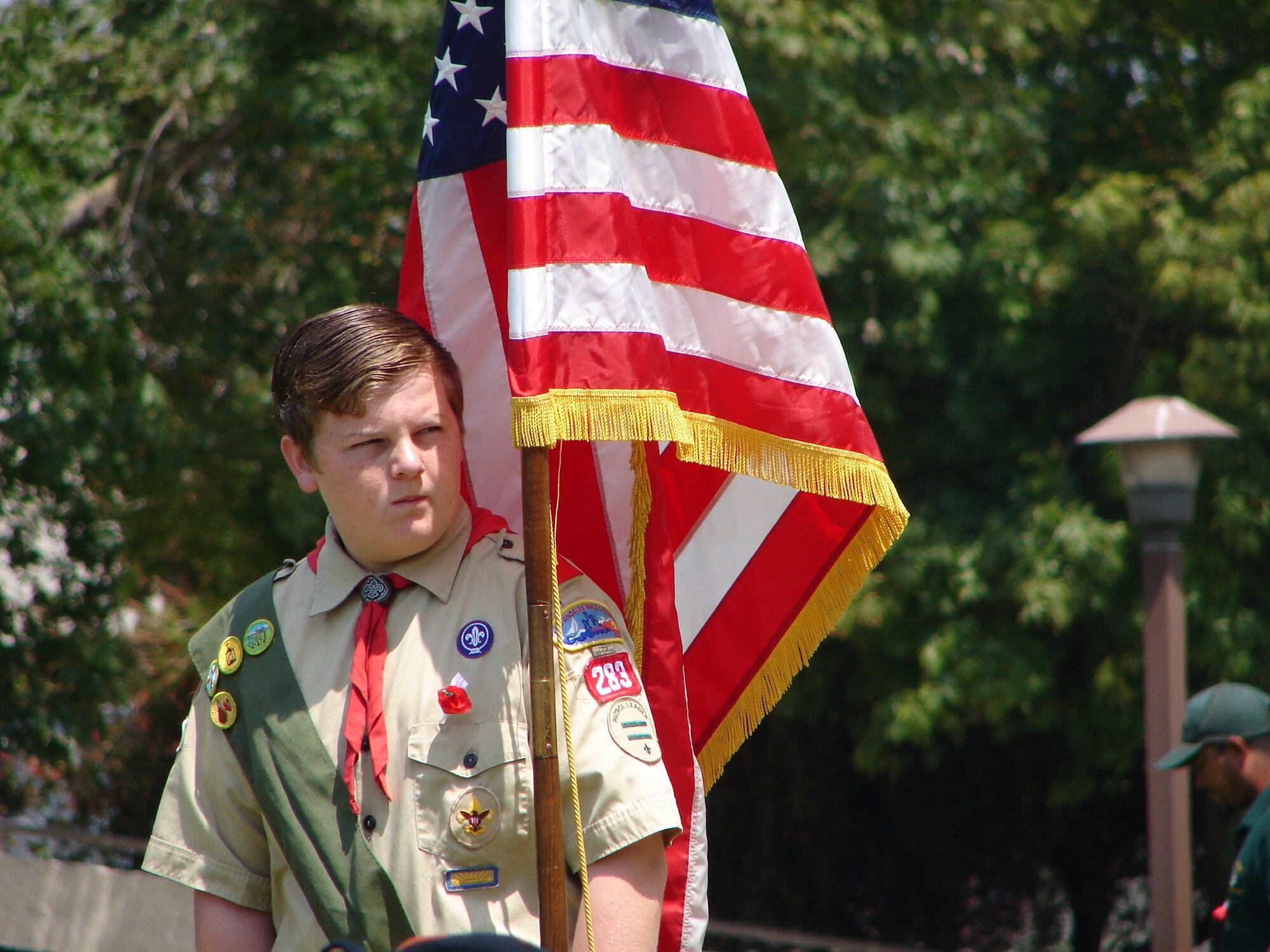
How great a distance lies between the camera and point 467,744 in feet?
6.08

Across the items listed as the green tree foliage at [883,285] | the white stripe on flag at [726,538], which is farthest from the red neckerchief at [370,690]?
the green tree foliage at [883,285]

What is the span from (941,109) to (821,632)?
5.46 m

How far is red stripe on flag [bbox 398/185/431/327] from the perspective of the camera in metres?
2.50

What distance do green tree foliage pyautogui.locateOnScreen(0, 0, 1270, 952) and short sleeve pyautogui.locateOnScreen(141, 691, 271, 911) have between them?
4999 mm

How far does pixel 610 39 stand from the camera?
2158 mm

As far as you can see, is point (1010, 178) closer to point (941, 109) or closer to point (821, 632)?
point (941, 109)

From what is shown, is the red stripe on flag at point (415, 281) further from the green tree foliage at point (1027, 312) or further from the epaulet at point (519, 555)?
the green tree foliage at point (1027, 312)

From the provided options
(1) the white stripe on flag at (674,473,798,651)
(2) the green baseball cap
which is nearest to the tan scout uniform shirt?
(1) the white stripe on flag at (674,473,798,651)

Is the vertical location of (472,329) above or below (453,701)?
above

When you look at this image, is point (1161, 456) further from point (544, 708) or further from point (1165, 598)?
point (544, 708)

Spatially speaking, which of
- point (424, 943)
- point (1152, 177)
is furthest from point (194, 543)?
point (424, 943)

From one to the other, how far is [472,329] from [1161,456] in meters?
3.78

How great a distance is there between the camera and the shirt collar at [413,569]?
1961 mm

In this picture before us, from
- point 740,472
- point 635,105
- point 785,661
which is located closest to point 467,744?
point 740,472
